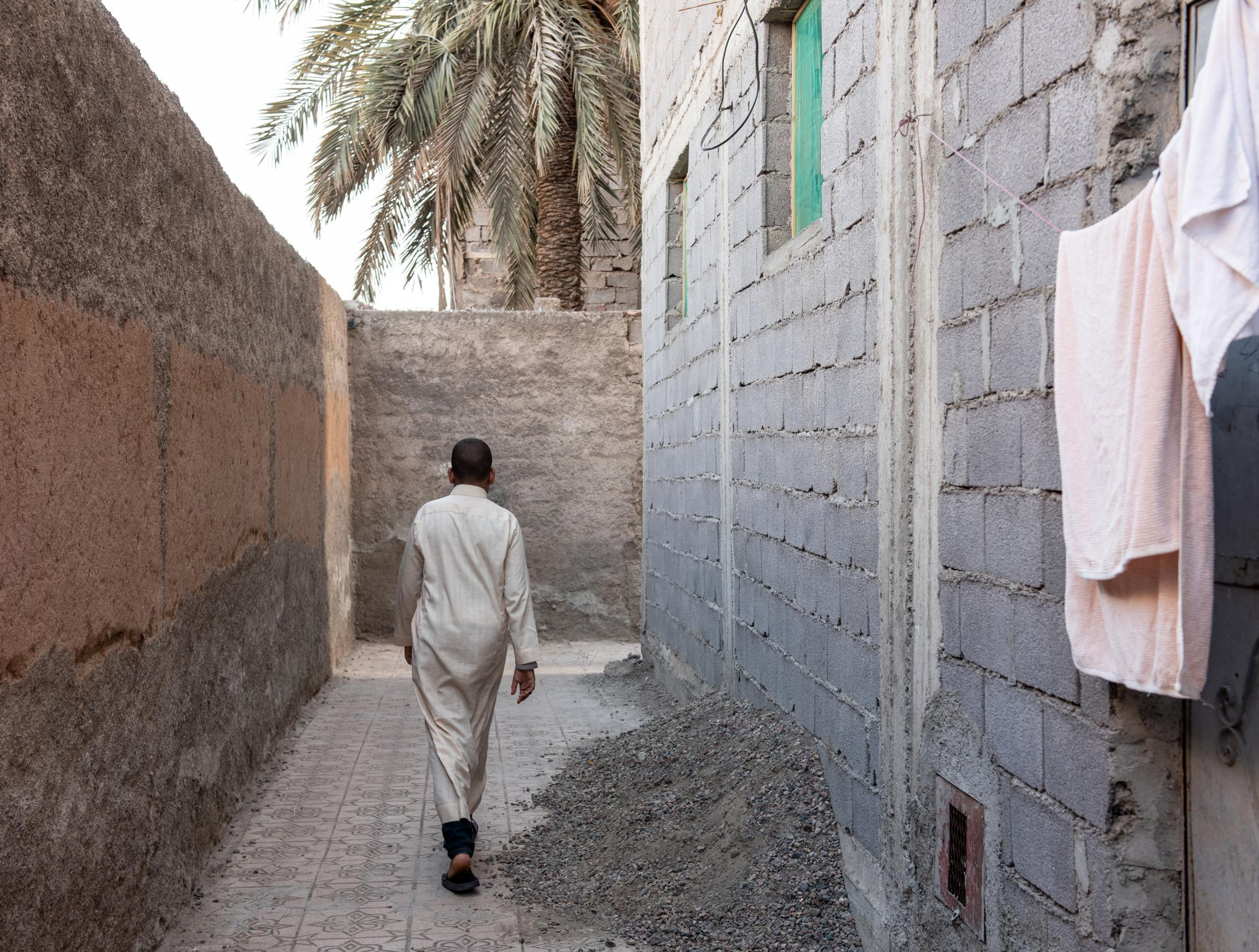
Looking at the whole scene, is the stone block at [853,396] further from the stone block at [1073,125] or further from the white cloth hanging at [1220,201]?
the white cloth hanging at [1220,201]

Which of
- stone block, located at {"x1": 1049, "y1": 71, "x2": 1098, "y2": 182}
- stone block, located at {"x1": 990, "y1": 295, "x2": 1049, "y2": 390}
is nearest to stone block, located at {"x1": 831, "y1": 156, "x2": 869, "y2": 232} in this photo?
stone block, located at {"x1": 990, "y1": 295, "x2": 1049, "y2": 390}

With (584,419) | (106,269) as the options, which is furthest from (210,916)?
(584,419)

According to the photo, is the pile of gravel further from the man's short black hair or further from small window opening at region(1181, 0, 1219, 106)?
small window opening at region(1181, 0, 1219, 106)

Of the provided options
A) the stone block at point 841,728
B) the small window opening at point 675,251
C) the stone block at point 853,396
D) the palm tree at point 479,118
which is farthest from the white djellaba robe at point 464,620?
the palm tree at point 479,118

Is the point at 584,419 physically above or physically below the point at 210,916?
above

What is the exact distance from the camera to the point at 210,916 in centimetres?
384

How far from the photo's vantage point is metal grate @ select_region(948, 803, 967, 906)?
9.64ft

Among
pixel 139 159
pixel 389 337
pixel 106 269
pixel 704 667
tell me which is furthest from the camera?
pixel 389 337

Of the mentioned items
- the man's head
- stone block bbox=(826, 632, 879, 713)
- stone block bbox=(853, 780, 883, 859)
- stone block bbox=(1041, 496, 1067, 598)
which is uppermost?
the man's head

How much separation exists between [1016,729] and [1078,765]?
28 cm

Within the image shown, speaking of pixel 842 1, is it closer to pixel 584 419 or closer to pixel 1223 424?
pixel 1223 424

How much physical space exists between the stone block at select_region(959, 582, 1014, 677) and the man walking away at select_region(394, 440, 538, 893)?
1.89 metres

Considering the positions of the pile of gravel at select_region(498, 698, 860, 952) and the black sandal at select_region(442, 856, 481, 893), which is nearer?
the pile of gravel at select_region(498, 698, 860, 952)

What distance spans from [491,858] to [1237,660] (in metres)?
3.13
